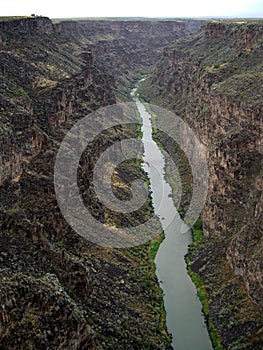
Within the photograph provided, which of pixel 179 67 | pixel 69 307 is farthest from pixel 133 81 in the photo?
pixel 69 307

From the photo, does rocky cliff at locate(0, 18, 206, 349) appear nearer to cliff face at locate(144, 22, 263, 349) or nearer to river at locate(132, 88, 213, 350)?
river at locate(132, 88, 213, 350)

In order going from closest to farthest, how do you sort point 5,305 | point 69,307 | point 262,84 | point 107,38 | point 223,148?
point 5,305 < point 69,307 < point 223,148 < point 262,84 < point 107,38

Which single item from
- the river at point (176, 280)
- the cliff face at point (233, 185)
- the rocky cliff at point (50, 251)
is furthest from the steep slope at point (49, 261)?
the cliff face at point (233, 185)

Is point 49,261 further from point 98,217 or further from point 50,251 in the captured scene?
point 98,217

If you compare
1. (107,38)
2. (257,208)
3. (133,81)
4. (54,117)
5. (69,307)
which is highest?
(107,38)

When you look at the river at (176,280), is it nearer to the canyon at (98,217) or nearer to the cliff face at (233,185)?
the canyon at (98,217)

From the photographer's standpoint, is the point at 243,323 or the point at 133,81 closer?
the point at 243,323

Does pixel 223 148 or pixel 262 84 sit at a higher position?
pixel 262 84

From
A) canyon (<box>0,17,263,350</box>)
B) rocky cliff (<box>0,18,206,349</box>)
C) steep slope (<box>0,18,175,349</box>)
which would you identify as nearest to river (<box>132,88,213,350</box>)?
canyon (<box>0,17,263,350</box>)

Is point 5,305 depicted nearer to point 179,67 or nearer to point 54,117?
point 54,117
